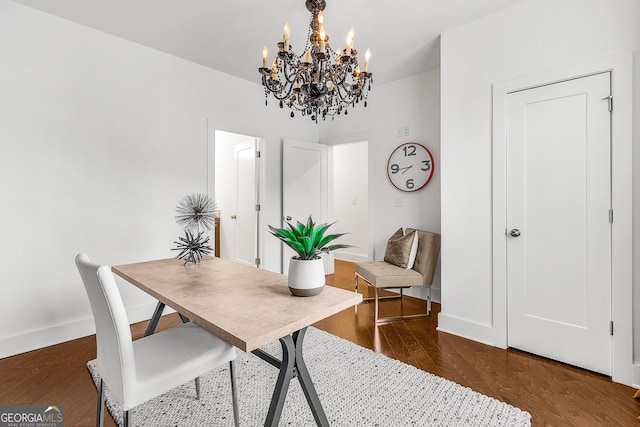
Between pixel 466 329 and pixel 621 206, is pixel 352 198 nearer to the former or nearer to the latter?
pixel 466 329

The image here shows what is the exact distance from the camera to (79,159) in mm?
2633

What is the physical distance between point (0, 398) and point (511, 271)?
138 inches

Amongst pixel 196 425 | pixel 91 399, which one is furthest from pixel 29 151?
pixel 196 425

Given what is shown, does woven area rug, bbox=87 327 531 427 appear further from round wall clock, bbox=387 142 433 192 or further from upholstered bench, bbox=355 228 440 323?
round wall clock, bbox=387 142 433 192

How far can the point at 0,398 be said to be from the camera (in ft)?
5.86

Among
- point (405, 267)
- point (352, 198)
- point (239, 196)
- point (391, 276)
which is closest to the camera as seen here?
point (391, 276)

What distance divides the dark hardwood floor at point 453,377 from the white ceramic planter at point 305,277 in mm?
1272

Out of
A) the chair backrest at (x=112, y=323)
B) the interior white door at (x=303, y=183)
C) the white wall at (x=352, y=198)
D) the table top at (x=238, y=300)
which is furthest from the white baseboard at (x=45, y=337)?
the white wall at (x=352, y=198)

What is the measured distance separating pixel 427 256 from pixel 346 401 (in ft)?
6.03

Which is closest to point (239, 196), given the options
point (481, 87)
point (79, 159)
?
point (79, 159)

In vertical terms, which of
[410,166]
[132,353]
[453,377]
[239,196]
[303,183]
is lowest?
[453,377]

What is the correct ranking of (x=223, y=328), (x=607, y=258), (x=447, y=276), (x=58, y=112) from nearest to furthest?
(x=223, y=328) < (x=607, y=258) < (x=58, y=112) < (x=447, y=276)

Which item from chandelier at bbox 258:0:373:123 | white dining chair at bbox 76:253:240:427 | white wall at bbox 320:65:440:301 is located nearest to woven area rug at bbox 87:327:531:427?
white dining chair at bbox 76:253:240:427

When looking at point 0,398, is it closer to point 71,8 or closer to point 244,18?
point 71,8
